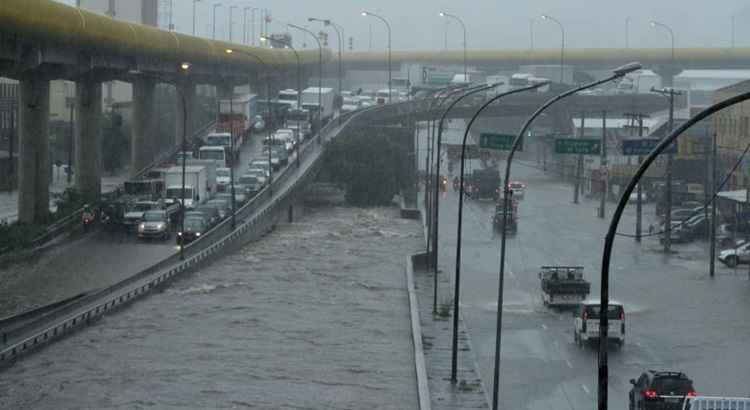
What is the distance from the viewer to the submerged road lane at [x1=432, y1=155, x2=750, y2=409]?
58.9ft

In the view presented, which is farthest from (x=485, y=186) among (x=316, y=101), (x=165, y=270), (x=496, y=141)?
(x=496, y=141)

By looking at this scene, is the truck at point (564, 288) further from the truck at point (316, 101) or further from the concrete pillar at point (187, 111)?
the truck at point (316, 101)

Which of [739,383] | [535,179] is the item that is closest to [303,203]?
[535,179]

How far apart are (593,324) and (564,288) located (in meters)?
3.64

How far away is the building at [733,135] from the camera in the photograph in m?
34.8

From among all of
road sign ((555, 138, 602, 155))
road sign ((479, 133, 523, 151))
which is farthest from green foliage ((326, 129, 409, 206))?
road sign ((555, 138, 602, 155))

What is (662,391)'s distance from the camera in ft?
47.8

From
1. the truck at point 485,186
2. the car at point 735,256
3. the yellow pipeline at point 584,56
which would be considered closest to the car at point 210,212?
the car at point 735,256

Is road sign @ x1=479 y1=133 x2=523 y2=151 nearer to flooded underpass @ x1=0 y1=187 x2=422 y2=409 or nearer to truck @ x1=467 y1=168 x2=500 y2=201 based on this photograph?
flooded underpass @ x1=0 y1=187 x2=422 y2=409

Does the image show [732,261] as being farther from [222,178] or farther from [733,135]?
[222,178]

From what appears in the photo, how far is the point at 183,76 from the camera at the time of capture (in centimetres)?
5072

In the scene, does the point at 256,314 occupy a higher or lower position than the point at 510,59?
lower

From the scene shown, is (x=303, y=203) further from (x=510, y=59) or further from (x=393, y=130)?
(x=510, y=59)

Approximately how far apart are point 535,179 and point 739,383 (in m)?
36.6
